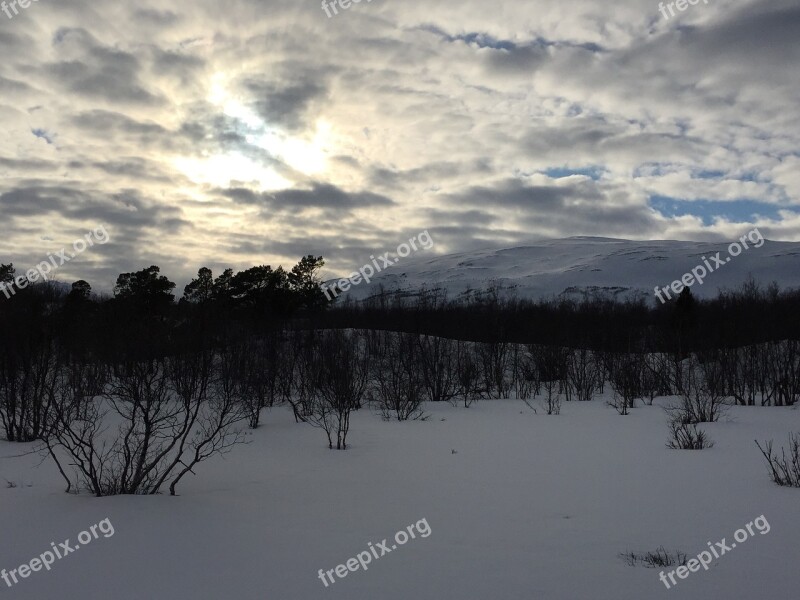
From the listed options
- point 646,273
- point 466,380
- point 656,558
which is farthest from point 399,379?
point 646,273

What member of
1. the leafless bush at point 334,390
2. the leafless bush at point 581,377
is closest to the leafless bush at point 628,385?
the leafless bush at point 581,377

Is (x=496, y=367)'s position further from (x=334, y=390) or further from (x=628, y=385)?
(x=334, y=390)

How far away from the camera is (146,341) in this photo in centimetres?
1080

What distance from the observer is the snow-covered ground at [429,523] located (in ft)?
19.5

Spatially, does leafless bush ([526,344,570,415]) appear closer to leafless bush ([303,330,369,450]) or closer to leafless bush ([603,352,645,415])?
leafless bush ([603,352,645,415])

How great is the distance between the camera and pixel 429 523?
851 centimetres

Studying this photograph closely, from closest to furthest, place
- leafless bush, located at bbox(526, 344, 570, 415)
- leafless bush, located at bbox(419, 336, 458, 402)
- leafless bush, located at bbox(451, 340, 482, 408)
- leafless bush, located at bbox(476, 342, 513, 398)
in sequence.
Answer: leafless bush, located at bbox(451, 340, 482, 408), leafless bush, located at bbox(419, 336, 458, 402), leafless bush, located at bbox(526, 344, 570, 415), leafless bush, located at bbox(476, 342, 513, 398)

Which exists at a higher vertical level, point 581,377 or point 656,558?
point 581,377

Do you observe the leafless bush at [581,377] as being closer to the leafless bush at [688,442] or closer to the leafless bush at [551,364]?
the leafless bush at [551,364]

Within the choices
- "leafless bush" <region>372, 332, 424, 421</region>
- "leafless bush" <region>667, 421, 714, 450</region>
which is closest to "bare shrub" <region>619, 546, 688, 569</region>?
"leafless bush" <region>667, 421, 714, 450</region>

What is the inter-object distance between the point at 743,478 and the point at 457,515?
246 inches

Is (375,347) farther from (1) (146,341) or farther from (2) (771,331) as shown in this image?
(1) (146,341)

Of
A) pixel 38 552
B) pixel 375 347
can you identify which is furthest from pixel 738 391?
pixel 38 552

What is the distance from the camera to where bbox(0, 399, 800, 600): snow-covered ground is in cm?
595
